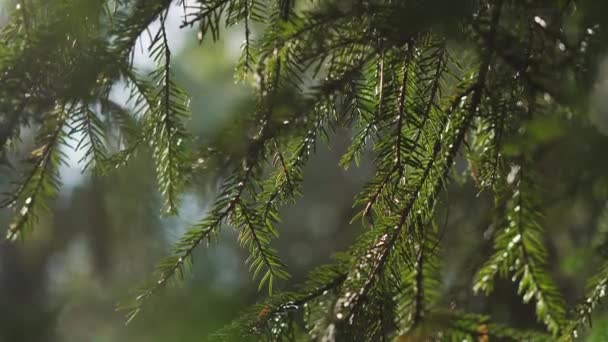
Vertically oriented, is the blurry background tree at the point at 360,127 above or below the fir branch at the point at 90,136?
below

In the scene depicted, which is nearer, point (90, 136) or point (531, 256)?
point (531, 256)

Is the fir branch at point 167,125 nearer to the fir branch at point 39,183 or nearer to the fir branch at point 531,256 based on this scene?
the fir branch at point 39,183

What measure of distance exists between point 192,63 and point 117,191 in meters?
1.44

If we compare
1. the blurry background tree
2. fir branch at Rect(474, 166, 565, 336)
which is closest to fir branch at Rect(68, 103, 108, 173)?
the blurry background tree

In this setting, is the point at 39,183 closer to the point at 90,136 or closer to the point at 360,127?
the point at 90,136

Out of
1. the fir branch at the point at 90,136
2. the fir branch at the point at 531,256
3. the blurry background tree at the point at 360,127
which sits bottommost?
the fir branch at the point at 531,256

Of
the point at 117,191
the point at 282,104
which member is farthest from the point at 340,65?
the point at 117,191

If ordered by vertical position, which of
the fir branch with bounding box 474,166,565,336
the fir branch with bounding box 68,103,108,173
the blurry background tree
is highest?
the fir branch with bounding box 68,103,108,173

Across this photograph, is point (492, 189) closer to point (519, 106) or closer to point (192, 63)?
point (519, 106)

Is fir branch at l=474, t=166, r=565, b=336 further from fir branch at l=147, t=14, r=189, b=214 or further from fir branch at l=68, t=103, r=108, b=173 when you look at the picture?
fir branch at l=68, t=103, r=108, b=173

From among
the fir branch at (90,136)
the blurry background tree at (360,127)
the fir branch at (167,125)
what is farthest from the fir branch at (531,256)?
the fir branch at (90,136)

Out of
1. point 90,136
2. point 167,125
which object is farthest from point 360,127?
point 90,136

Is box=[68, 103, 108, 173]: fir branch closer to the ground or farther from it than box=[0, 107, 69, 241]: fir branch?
farther from it

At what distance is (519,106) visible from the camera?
915mm
